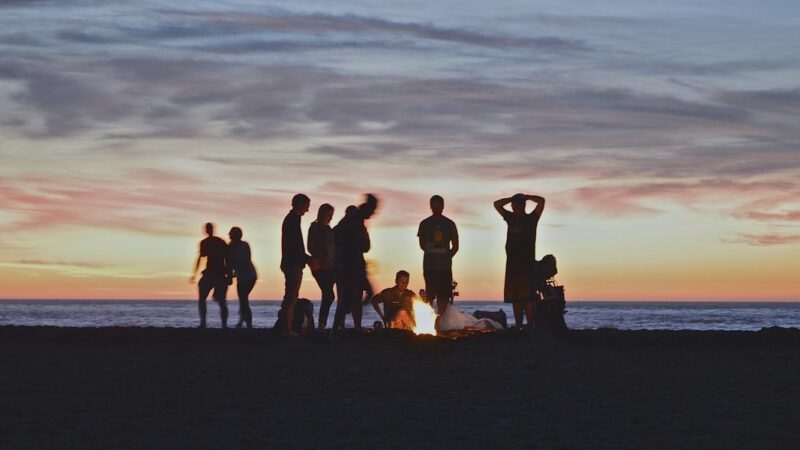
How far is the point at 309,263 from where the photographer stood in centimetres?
1650

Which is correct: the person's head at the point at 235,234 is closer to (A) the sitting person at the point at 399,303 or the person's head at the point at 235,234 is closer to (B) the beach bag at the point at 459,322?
(A) the sitting person at the point at 399,303

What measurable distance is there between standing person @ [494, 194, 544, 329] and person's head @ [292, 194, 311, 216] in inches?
117

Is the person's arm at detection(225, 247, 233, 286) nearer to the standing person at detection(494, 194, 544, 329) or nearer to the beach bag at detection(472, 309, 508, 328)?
the beach bag at detection(472, 309, 508, 328)

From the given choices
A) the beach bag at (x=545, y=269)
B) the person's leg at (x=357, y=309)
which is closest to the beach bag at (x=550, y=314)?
the beach bag at (x=545, y=269)

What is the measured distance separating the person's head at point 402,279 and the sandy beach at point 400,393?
6.71 ft

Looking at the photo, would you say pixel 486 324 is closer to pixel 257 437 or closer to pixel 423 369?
pixel 423 369

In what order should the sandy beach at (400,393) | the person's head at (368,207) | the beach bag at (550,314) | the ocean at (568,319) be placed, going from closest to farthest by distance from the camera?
the sandy beach at (400,393)
the person's head at (368,207)
the beach bag at (550,314)
the ocean at (568,319)

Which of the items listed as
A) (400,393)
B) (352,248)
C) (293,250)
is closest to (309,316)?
(352,248)

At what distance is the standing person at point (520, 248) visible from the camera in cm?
1666

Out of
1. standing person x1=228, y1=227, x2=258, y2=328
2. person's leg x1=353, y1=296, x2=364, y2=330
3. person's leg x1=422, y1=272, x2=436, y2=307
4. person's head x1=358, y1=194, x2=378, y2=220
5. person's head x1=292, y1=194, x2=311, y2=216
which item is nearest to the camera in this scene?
person's head x1=292, y1=194, x2=311, y2=216

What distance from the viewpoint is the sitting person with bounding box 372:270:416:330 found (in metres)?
18.1

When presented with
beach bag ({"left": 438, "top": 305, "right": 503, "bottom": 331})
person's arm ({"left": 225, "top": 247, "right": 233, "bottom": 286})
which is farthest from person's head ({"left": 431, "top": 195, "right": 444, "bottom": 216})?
person's arm ({"left": 225, "top": 247, "right": 233, "bottom": 286})

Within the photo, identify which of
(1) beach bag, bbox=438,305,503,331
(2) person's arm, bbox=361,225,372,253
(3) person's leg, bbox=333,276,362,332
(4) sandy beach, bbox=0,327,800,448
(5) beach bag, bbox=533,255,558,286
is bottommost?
(4) sandy beach, bbox=0,327,800,448

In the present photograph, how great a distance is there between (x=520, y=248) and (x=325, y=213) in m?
3.00
